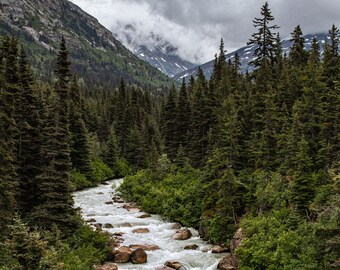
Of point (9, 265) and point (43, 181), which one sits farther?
point (43, 181)

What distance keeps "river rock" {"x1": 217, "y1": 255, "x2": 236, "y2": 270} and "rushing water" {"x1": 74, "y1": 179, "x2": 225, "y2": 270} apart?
68cm

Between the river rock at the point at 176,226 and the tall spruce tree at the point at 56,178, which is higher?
the tall spruce tree at the point at 56,178

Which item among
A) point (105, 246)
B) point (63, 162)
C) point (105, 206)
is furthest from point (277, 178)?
point (105, 206)

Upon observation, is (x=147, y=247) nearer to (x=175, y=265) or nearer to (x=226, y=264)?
(x=175, y=265)

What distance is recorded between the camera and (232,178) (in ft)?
105

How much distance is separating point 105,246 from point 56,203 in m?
5.26

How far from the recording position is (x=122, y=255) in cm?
2748

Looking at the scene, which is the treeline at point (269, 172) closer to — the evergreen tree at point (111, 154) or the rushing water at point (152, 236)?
the rushing water at point (152, 236)

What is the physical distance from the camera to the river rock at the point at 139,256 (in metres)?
27.1

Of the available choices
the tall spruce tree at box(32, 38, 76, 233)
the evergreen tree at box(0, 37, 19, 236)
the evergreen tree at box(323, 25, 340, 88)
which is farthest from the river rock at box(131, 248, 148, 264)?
the evergreen tree at box(323, 25, 340, 88)

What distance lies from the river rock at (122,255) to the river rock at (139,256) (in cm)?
39

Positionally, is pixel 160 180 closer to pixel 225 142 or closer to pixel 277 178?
pixel 225 142

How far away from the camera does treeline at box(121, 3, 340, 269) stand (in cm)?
2309

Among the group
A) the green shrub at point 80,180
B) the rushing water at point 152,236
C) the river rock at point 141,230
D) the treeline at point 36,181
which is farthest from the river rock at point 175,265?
the green shrub at point 80,180
